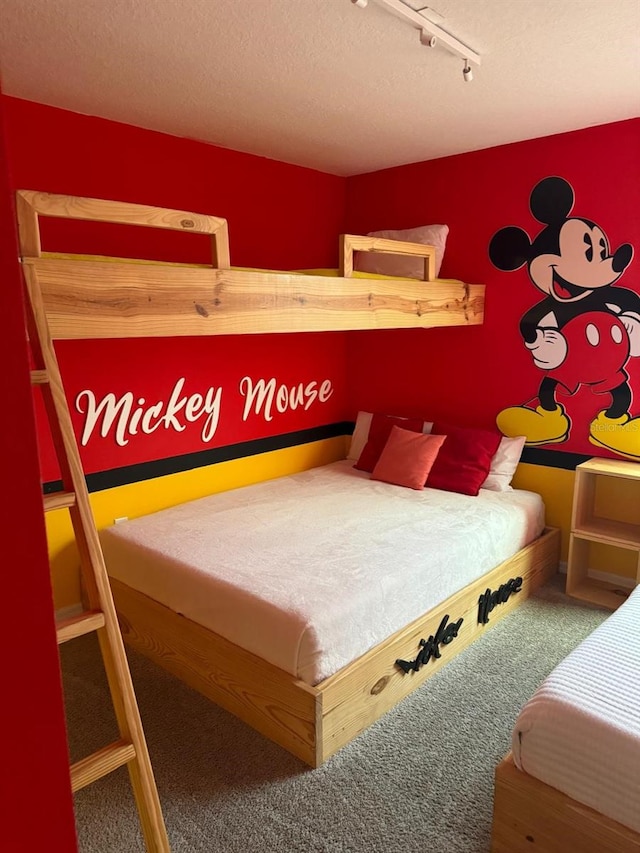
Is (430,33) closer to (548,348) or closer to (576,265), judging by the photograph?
(576,265)

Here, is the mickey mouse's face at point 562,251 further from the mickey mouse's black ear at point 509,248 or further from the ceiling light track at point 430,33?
the ceiling light track at point 430,33

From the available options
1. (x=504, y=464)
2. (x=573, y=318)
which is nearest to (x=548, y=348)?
(x=573, y=318)

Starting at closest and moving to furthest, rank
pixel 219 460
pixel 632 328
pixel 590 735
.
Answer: pixel 590 735
pixel 632 328
pixel 219 460

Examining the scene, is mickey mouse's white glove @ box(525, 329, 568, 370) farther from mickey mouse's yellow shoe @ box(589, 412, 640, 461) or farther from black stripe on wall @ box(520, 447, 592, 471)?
black stripe on wall @ box(520, 447, 592, 471)

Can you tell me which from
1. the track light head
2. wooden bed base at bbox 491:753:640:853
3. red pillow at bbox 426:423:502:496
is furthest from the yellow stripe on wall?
the track light head

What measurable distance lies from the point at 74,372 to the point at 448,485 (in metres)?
2.11

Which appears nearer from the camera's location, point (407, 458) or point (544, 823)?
point (544, 823)

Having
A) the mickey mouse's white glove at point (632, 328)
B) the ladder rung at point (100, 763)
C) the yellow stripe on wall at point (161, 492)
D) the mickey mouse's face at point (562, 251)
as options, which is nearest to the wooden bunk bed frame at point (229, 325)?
the yellow stripe on wall at point (161, 492)

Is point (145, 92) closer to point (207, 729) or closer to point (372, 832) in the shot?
point (207, 729)

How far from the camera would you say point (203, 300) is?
214 cm

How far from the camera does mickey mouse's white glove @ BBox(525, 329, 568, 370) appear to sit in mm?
3365

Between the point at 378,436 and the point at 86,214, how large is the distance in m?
2.48

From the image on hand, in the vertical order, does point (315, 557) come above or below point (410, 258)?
below

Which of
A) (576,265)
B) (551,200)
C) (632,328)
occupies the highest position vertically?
(551,200)
